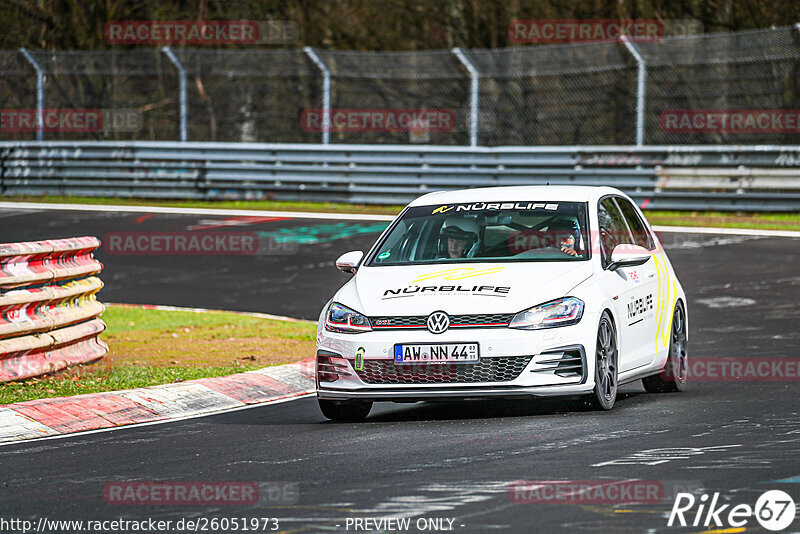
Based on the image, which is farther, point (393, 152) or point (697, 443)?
point (393, 152)

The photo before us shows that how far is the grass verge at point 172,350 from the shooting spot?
10.8 m

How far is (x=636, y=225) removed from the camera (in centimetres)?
1098

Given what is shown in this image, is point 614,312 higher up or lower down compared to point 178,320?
higher up

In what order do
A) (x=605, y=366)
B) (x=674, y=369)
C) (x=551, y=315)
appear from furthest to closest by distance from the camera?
(x=674, y=369) → (x=605, y=366) → (x=551, y=315)

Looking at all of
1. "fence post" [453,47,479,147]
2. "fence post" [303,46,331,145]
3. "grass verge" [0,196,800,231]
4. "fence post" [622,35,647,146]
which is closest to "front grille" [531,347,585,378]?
"grass verge" [0,196,800,231]

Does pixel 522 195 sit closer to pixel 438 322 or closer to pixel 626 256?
pixel 626 256

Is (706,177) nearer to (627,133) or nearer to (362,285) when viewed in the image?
(627,133)

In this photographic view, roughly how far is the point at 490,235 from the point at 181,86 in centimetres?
1968

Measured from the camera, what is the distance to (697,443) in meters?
7.81

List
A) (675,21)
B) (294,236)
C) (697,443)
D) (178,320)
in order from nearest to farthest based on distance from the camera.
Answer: (697,443) < (178,320) < (294,236) < (675,21)

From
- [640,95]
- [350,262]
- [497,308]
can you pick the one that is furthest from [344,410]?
[640,95]

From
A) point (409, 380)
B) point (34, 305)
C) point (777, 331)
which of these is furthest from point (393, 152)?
point (409, 380)

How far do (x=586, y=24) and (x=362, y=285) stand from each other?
27.7 m

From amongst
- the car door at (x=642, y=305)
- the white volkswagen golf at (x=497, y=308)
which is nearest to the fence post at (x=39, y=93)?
the white volkswagen golf at (x=497, y=308)
